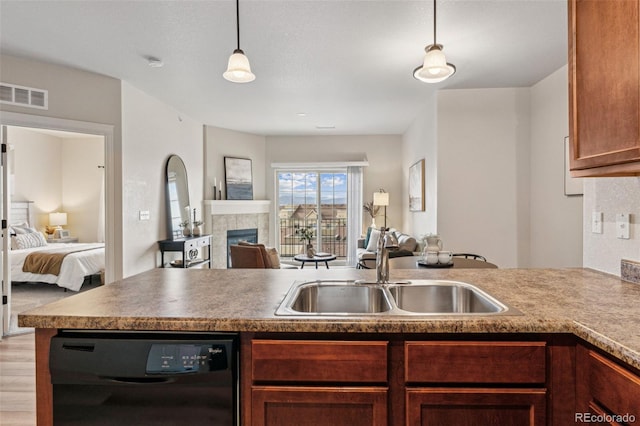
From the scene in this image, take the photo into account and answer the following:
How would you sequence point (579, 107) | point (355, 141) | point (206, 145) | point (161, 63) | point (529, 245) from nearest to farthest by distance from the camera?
point (579, 107) < point (161, 63) < point (529, 245) < point (206, 145) < point (355, 141)

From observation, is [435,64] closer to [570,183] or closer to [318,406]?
[318,406]

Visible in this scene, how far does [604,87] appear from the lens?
143 centimetres

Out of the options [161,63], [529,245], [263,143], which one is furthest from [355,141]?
[161,63]

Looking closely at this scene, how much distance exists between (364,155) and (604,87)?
19.6 feet

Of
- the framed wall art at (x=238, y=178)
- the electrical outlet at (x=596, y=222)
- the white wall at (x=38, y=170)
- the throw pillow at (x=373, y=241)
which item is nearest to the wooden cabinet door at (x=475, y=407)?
the electrical outlet at (x=596, y=222)

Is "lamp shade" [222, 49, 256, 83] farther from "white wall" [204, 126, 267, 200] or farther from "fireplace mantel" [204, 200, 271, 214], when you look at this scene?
"white wall" [204, 126, 267, 200]

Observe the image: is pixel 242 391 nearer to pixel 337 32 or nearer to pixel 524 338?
pixel 524 338

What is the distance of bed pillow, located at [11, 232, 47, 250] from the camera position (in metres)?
5.78

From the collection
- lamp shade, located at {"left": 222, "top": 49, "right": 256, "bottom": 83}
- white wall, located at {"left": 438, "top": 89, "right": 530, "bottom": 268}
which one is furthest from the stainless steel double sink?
white wall, located at {"left": 438, "top": 89, "right": 530, "bottom": 268}

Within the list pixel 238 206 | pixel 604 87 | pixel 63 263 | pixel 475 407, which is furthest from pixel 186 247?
pixel 604 87

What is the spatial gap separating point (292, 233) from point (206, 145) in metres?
2.41

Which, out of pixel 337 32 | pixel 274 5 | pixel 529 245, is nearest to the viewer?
pixel 274 5

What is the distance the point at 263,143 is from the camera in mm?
7453

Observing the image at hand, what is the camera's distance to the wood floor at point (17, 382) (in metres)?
Answer: 2.28
